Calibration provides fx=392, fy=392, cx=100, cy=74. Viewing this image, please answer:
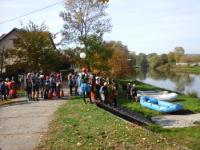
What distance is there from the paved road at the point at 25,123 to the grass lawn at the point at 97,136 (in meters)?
0.45

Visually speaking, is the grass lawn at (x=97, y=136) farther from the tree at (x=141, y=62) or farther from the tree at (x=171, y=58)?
the tree at (x=141, y=62)

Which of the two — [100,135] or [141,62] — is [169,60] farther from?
[100,135]

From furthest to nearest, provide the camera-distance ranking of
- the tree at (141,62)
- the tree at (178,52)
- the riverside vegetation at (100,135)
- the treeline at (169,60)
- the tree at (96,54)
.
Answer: the tree at (141,62)
the tree at (178,52)
the treeline at (169,60)
the tree at (96,54)
the riverside vegetation at (100,135)

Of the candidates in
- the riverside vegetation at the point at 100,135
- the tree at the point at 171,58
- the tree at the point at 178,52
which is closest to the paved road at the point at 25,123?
the riverside vegetation at the point at 100,135

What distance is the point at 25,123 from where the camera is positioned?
16641 mm

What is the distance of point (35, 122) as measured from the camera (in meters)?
16.8

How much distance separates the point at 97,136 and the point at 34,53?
20.6 metres

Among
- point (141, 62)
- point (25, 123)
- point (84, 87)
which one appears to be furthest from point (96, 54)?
point (141, 62)

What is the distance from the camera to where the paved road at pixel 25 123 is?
1280cm

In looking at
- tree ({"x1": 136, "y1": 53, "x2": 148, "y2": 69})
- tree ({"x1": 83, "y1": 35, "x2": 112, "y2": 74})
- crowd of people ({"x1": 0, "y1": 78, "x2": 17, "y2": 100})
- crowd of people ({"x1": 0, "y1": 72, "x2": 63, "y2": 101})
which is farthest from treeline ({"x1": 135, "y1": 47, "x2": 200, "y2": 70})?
crowd of people ({"x1": 0, "y1": 72, "x2": 63, "y2": 101})

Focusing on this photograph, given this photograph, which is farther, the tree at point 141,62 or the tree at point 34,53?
the tree at point 141,62

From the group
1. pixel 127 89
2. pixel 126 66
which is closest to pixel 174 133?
pixel 127 89

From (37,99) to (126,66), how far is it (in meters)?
45.0

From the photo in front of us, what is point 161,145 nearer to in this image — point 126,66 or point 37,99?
point 37,99
